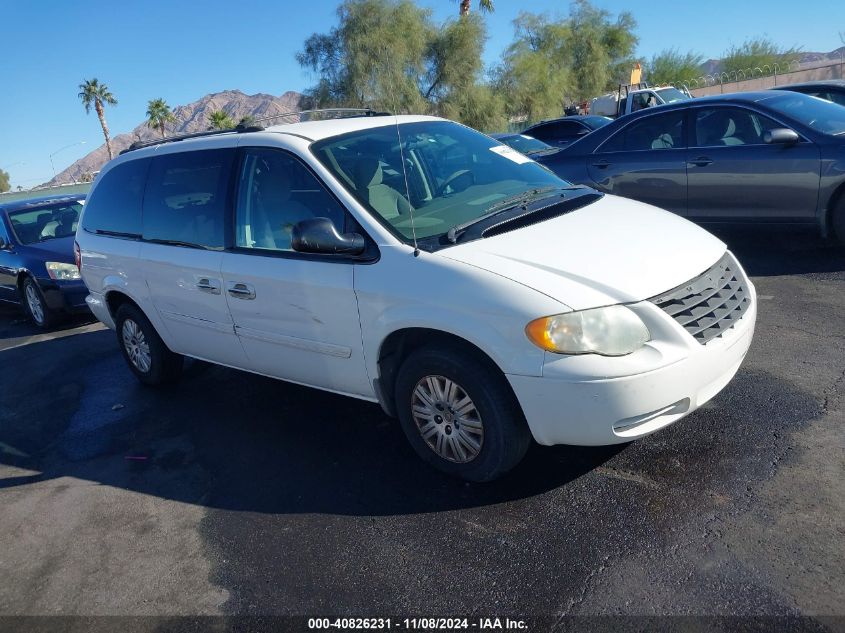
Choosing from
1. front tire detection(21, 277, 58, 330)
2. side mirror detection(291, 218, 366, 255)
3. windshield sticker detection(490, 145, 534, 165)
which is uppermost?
windshield sticker detection(490, 145, 534, 165)

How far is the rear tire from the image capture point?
18.2 feet

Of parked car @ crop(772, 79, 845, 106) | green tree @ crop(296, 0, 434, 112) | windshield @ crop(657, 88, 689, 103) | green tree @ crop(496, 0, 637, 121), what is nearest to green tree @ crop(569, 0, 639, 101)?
green tree @ crop(496, 0, 637, 121)

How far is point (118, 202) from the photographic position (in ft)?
18.2

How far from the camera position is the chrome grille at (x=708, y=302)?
10.5 feet

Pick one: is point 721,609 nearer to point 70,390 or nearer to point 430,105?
point 70,390

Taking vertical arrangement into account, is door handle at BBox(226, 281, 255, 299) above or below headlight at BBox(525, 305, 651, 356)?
above

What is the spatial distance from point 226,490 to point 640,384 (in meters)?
2.38

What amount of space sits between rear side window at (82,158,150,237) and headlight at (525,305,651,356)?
3.51m

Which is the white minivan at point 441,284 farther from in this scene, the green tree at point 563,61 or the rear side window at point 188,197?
the green tree at point 563,61

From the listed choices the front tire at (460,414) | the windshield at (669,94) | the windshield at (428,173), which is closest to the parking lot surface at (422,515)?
the front tire at (460,414)

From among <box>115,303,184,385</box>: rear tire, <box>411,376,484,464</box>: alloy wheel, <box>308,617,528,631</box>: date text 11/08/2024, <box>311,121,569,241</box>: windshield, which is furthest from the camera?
<box>115,303,184,385</box>: rear tire

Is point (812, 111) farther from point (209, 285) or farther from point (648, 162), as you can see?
point (209, 285)

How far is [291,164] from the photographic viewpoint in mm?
4129

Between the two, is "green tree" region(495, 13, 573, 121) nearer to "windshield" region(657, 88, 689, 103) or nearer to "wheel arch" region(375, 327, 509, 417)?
"windshield" region(657, 88, 689, 103)
